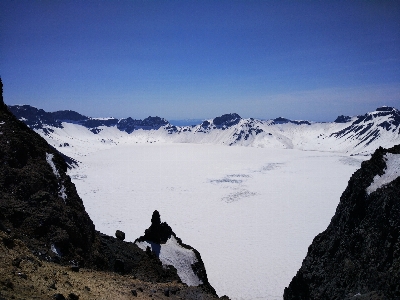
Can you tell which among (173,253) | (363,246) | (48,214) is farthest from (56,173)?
(363,246)

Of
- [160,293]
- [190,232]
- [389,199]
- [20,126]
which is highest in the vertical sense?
[20,126]

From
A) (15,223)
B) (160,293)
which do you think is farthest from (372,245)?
(15,223)

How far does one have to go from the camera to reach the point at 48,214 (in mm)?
20344

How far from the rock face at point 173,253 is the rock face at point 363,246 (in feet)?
34.9

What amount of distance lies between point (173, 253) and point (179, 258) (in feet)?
3.31

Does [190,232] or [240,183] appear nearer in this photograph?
[190,232]

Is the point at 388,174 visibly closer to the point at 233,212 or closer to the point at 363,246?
the point at 363,246

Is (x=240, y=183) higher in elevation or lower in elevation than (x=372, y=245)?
lower

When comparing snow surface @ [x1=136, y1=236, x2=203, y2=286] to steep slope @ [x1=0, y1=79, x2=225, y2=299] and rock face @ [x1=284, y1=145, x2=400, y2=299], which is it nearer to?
steep slope @ [x1=0, y1=79, x2=225, y2=299]

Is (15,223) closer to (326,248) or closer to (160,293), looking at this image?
(160,293)

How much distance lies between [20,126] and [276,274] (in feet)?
134

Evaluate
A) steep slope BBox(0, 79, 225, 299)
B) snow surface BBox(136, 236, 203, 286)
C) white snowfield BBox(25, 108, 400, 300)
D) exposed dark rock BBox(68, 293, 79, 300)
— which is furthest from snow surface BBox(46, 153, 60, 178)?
white snowfield BBox(25, 108, 400, 300)

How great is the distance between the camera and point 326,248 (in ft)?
78.4

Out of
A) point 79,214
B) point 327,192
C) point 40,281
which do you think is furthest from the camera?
point 327,192
